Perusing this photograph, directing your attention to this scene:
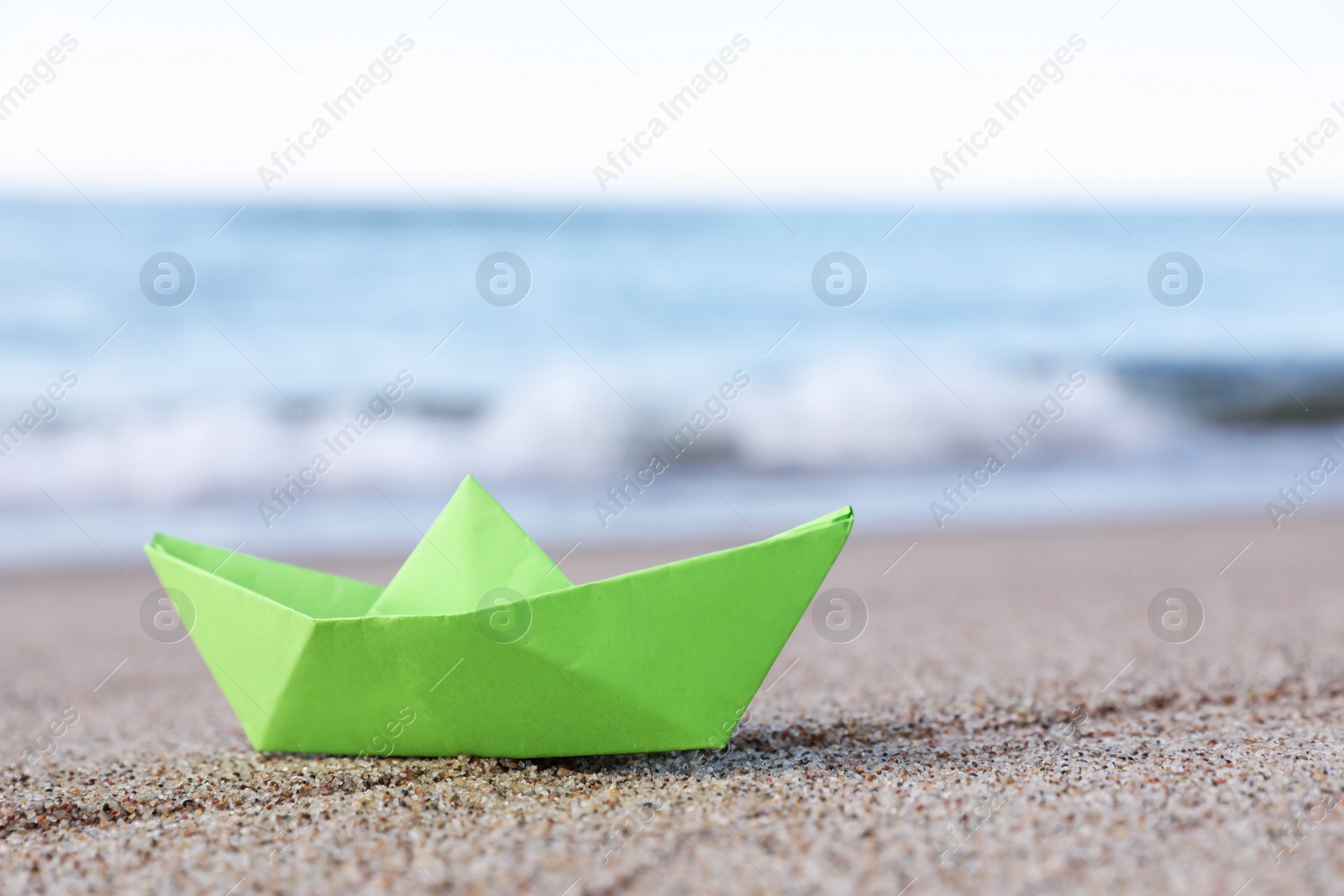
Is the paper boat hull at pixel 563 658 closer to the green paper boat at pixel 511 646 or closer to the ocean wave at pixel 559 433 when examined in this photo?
the green paper boat at pixel 511 646

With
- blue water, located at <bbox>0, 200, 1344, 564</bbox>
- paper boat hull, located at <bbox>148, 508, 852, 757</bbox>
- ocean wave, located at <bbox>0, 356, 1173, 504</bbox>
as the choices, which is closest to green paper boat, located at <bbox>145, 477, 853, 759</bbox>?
paper boat hull, located at <bbox>148, 508, 852, 757</bbox>

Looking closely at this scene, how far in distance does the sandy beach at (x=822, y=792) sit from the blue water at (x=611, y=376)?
10.0ft

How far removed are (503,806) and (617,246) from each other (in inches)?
465

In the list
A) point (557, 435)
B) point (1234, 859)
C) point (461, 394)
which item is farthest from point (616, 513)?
point (1234, 859)

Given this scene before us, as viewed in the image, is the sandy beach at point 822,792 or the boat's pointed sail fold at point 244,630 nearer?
the sandy beach at point 822,792

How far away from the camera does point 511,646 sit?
1566 millimetres

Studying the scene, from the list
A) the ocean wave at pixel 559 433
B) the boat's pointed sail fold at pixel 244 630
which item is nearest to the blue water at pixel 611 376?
the ocean wave at pixel 559 433

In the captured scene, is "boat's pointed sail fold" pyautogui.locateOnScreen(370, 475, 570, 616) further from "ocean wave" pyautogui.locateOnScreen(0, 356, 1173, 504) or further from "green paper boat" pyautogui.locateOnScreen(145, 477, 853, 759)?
"ocean wave" pyautogui.locateOnScreen(0, 356, 1173, 504)

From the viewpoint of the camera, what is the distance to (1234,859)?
4.17 ft

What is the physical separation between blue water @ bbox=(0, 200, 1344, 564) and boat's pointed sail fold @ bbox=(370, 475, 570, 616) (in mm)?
3853

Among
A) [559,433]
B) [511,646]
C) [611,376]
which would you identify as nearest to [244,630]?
[511,646]

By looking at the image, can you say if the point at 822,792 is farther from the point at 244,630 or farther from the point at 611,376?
the point at 611,376

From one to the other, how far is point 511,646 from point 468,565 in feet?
0.74

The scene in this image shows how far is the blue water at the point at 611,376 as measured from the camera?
251 inches
